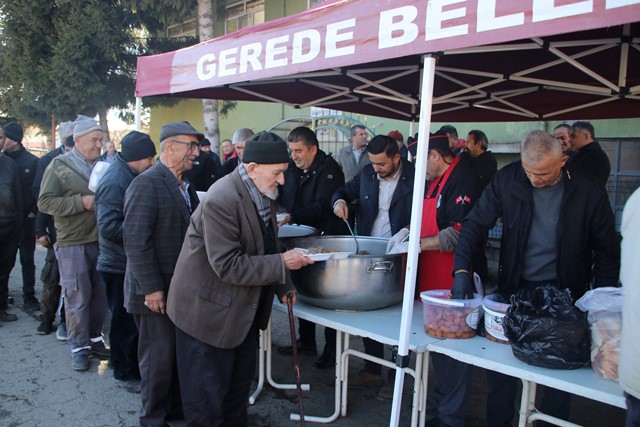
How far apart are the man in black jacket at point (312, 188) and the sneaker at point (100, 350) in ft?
5.90

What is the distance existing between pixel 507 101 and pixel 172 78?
291cm

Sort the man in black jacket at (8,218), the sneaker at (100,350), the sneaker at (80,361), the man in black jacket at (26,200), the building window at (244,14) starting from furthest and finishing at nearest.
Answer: the building window at (244,14), the man in black jacket at (26,200), the man in black jacket at (8,218), the sneaker at (100,350), the sneaker at (80,361)

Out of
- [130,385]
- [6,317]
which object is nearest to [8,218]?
[6,317]

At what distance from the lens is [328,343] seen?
4363 mm

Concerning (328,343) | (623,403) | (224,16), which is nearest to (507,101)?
(328,343)

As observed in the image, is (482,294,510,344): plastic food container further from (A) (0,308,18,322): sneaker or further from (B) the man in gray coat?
(A) (0,308,18,322): sneaker

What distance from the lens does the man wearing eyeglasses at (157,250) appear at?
9.77 feet

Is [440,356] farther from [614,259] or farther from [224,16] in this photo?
[224,16]

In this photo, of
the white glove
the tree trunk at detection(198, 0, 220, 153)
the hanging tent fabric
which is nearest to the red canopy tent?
the hanging tent fabric

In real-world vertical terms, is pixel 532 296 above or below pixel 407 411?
above

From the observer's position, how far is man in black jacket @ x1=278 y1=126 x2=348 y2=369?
4.21 metres

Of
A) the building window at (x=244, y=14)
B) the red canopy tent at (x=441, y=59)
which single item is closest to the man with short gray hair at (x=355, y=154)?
the red canopy tent at (x=441, y=59)

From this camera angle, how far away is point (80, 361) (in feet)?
13.8

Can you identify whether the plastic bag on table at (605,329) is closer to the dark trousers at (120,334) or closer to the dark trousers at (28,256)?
the dark trousers at (120,334)
